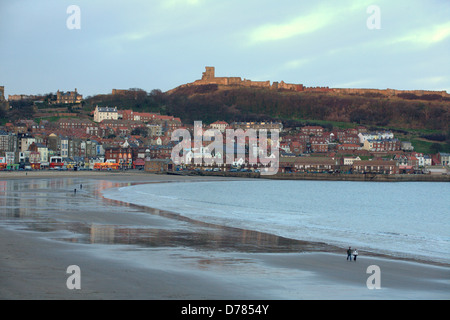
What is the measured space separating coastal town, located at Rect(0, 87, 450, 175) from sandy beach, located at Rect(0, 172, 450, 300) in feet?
210

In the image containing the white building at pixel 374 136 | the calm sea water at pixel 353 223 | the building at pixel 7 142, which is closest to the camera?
the calm sea water at pixel 353 223

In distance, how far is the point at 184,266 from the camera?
1262 cm

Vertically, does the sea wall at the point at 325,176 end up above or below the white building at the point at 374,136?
below

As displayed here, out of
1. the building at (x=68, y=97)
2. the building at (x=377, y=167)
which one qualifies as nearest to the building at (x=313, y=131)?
the building at (x=377, y=167)

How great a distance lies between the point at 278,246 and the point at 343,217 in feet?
45.5

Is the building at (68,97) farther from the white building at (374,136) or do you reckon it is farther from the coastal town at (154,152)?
the white building at (374,136)

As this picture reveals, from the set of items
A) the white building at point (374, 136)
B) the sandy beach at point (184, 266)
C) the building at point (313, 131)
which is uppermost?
the building at point (313, 131)

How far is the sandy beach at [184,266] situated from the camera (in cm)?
1011

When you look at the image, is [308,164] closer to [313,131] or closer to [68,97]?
[313,131]

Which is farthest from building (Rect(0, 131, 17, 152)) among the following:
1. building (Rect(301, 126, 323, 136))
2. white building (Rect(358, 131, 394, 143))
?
white building (Rect(358, 131, 394, 143))

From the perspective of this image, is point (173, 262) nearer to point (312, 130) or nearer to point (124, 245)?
point (124, 245)

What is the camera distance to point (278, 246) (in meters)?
16.9

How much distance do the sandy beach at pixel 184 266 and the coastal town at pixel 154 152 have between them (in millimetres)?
63928

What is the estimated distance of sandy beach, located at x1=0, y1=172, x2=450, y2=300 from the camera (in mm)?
10109
